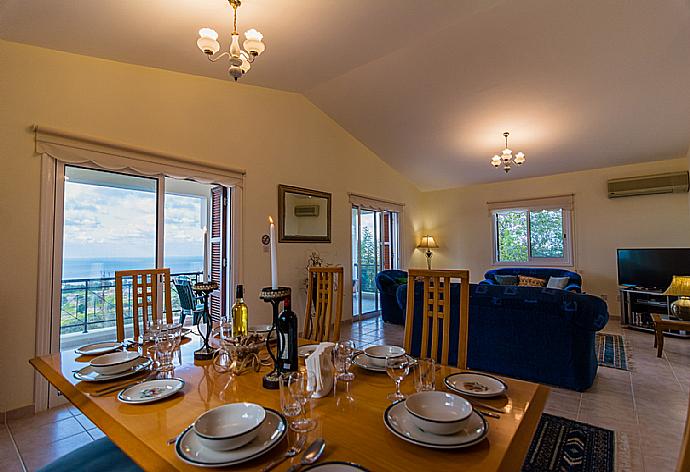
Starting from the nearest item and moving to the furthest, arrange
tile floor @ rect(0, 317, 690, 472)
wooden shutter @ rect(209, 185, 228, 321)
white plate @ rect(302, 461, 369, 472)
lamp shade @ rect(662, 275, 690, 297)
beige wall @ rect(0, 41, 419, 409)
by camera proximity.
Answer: white plate @ rect(302, 461, 369, 472) < tile floor @ rect(0, 317, 690, 472) < beige wall @ rect(0, 41, 419, 409) < lamp shade @ rect(662, 275, 690, 297) < wooden shutter @ rect(209, 185, 228, 321)

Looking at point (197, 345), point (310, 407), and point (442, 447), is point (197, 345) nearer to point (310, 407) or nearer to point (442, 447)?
point (310, 407)

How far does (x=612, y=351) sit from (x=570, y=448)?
247 cm

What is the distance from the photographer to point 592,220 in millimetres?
5707

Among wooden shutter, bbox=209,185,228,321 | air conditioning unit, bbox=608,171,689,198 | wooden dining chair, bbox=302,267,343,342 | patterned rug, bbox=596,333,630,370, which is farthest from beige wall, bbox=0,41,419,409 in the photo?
air conditioning unit, bbox=608,171,689,198

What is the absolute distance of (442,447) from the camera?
2.69 ft

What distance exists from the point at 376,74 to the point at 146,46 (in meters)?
2.36

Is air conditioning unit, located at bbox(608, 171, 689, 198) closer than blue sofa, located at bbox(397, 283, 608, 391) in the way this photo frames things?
No

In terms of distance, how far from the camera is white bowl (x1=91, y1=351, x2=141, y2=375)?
52.7 inches

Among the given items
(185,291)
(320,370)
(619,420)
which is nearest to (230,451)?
(320,370)

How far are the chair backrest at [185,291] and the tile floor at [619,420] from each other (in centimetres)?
161

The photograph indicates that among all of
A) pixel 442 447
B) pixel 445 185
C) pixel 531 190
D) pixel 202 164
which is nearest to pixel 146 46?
pixel 202 164

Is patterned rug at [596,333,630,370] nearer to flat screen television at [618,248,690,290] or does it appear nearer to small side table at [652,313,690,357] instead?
small side table at [652,313,690,357]

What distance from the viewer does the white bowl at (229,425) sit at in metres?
0.81

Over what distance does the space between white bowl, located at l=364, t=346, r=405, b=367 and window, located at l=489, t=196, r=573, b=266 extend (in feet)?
18.8
